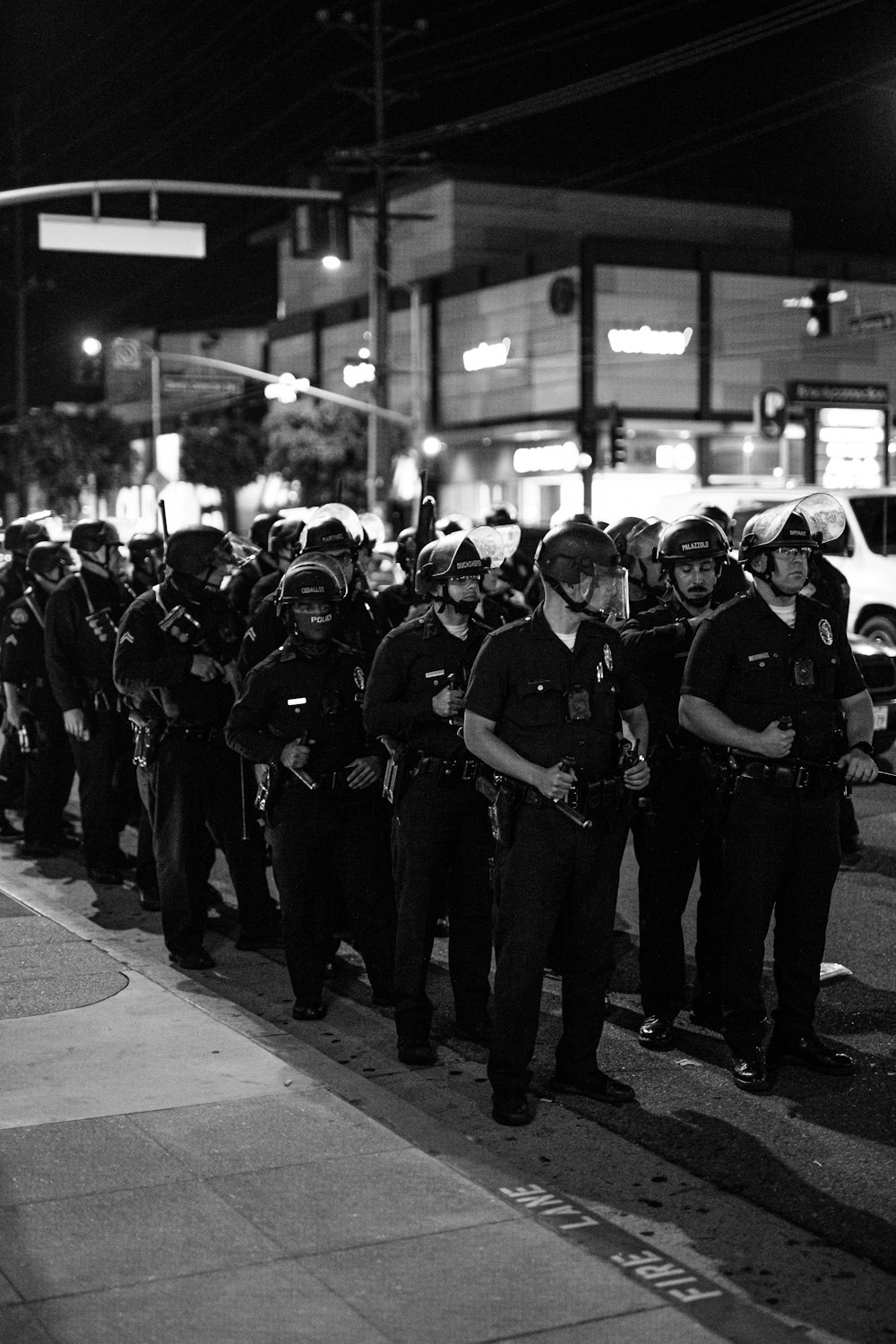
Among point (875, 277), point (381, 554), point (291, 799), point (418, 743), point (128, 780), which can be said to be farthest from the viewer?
point (875, 277)

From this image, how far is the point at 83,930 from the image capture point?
8.57 m

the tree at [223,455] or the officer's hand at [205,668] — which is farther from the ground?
the tree at [223,455]

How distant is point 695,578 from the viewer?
6.59 m

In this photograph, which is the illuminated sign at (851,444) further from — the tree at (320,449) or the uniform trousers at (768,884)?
the tree at (320,449)

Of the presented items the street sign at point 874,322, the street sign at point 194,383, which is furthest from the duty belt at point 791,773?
the street sign at point 194,383

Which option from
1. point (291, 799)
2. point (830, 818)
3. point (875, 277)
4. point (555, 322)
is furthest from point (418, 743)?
point (875, 277)

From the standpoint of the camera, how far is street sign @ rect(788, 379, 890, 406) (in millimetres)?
26781

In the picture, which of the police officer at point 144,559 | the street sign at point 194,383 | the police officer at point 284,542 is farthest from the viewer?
the street sign at point 194,383

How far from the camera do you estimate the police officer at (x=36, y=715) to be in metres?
10.5

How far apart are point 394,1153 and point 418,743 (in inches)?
67.6

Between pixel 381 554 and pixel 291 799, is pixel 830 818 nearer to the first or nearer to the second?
pixel 291 799

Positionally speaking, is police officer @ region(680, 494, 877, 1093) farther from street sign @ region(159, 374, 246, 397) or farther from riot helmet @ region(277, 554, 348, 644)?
street sign @ region(159, 374, 246, 397)

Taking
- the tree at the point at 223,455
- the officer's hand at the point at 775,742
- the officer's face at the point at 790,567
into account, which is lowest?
the officer's hand at the point at 775,742

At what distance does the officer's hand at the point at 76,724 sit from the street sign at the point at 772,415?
66.0 ft
